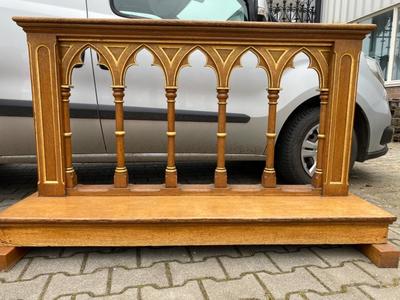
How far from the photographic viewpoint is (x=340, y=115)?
1.97 metres

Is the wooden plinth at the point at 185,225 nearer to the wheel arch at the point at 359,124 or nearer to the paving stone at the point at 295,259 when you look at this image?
the paving stone at the point at 295,259

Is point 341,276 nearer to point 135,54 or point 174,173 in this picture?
point 174,173

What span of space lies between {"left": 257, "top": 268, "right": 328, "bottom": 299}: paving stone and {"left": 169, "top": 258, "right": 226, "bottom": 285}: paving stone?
0.68ft

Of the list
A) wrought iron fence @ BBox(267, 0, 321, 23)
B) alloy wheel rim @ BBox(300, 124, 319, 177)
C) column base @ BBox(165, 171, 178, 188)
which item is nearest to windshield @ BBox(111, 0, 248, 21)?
alloy wheel rim @ BBox(300, 124, 319, 177)

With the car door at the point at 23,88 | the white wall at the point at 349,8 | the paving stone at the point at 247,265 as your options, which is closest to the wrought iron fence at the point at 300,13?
the white wall at the point at 349,8

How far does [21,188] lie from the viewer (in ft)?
10.4

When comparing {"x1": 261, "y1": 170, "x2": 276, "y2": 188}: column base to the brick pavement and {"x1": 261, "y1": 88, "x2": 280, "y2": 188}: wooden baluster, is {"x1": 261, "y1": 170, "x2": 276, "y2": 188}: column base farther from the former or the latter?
the brick pavement

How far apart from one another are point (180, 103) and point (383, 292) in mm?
1810

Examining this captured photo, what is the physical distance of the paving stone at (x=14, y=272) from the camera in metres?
1.58

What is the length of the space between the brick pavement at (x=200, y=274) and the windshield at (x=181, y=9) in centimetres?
178

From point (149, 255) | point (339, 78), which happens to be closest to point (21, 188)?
point (149, 255)

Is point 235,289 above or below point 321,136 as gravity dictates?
below

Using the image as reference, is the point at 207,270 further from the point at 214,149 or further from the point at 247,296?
the point at 214,149

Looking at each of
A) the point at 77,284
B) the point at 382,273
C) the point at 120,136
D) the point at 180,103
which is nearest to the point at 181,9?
the point at 180,103
